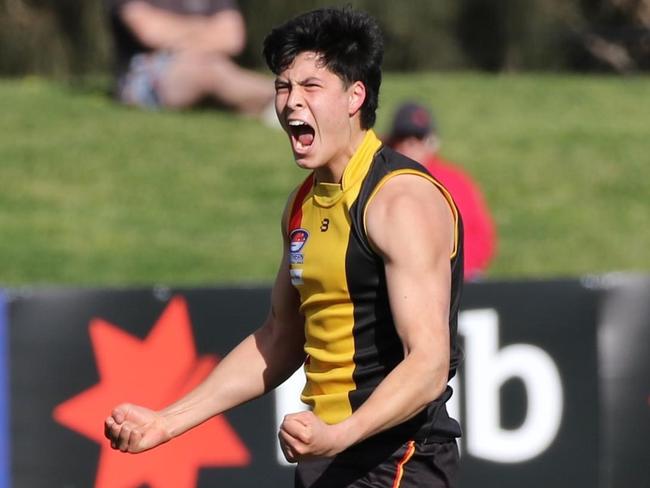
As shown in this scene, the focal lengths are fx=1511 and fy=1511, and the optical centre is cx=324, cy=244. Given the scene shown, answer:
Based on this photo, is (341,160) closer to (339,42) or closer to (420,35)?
(339,42)

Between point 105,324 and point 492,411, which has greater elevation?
point 105,324

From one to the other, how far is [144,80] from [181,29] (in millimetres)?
598

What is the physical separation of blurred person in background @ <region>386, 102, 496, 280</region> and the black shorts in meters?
3.71

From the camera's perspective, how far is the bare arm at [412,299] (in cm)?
355

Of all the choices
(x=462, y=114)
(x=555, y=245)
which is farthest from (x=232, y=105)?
(x=555, y=245)

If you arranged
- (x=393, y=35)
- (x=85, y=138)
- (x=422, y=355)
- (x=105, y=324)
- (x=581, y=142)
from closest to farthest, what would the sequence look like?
(x=422, y=355) < (x=105, y=324) < (x=85, y=138) < (x=581, y=142) < (x=393, y=35)

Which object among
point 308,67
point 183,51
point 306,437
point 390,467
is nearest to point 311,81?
Answer: point 308,67

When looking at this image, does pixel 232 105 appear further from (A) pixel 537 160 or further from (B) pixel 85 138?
(A) pixel 537 160

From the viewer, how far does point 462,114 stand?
13.4 meters

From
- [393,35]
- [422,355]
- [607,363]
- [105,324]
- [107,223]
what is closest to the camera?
[422,355]

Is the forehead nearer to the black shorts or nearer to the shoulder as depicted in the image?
the shoulder

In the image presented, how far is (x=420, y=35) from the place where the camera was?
61.4 ft

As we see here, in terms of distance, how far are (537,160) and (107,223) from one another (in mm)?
3726

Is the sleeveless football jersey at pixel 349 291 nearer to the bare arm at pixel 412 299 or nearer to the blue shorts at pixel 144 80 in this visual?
the bare arm at pixel 412 299
